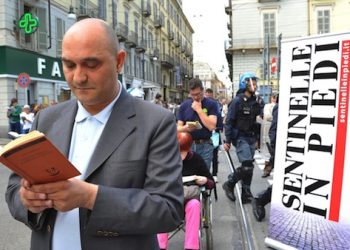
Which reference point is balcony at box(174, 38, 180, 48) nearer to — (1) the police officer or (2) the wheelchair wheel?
(1) the police officer

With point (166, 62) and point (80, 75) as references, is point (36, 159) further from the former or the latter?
point (166, 62)

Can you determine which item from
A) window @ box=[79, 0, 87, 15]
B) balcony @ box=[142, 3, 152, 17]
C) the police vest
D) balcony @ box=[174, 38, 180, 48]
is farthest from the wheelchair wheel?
balcony @ box=[174, 38, 180, 48]

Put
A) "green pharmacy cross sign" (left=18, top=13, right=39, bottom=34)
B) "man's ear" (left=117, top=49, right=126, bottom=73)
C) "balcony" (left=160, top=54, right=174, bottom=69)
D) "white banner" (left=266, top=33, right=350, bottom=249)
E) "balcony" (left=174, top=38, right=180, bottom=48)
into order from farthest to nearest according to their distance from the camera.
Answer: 1. "balcony" (left=174, top=38, right=180, bottom=48)
2. "balcony" (left=160, top=54, right=174, bottom=69)
3. "green pharmacy cross sign" (left=18, top=13, right=39, bottom=34)
4. "white banner" (left=266, top=33, right=350, bottom=249)
5. "man's ear" (left=117, top=49, right=126, bottom=73)

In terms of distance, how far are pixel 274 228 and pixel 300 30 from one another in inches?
1611

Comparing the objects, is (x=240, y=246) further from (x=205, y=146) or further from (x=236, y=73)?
(x=236, y=73)

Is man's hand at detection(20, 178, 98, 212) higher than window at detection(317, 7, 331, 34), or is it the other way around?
window at detection(317, 7, 331, 34)

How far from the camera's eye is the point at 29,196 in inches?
53.7

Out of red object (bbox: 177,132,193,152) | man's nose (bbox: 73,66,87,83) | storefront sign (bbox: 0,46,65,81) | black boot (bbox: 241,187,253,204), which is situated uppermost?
storefront sign (bbox: 0,46,65,81)

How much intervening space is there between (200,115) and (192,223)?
7.40ft

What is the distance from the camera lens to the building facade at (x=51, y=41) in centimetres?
2027

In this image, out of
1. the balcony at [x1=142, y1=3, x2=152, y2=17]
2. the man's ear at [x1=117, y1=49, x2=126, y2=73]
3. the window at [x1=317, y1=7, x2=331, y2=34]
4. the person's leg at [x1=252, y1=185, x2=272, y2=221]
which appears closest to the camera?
the man's ear at [x1=117, y1=49, x2=126, y2=73]

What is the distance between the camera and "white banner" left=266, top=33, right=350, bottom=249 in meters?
3.58

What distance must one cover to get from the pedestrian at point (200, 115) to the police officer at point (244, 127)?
36 cm

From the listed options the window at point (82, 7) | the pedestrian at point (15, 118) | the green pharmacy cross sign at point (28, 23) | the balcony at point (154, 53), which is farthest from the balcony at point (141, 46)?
the pedestrian at point (15, 118)
